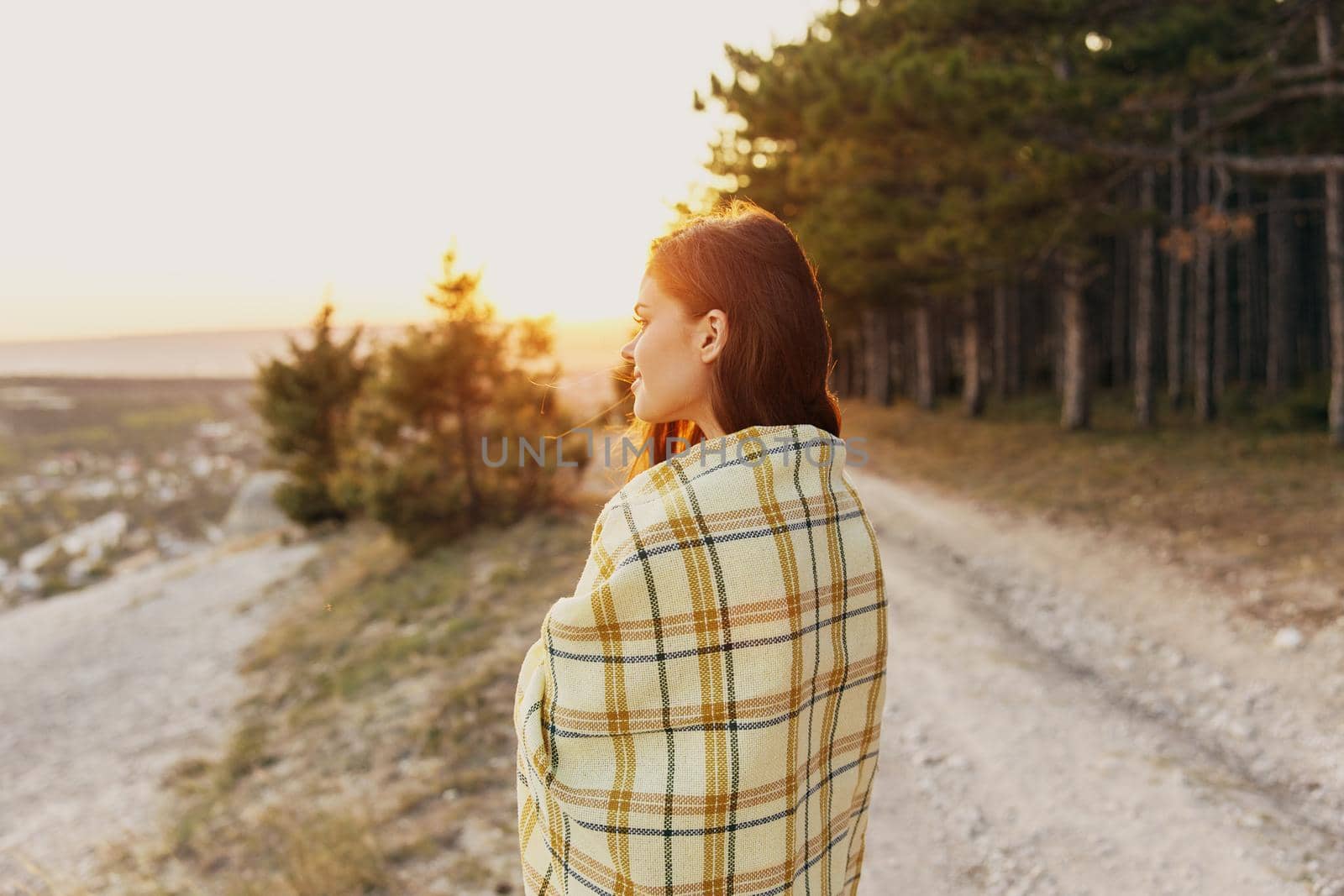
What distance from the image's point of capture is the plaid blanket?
1441 millimetres

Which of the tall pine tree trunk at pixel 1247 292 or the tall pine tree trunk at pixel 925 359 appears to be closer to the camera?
the tall pine tree trunk at pixel 925 359

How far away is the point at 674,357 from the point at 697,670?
1.92 feet

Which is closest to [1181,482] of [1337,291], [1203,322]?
[1337,291]

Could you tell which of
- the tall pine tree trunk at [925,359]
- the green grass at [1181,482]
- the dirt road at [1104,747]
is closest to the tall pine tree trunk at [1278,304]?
the green grass at [1181,482]

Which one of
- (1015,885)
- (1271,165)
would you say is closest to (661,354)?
(1015,885)

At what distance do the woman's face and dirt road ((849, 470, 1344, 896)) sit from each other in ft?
10.6

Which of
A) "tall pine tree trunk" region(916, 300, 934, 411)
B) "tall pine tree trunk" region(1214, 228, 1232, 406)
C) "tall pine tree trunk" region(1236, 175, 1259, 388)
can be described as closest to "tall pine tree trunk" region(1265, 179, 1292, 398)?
"tall pine tree trunk" region(1214, 228, 1232, 406)

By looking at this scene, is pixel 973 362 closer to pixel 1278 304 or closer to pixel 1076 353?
pixel 1076 353

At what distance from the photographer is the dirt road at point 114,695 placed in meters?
7.61

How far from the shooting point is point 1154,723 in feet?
16.9

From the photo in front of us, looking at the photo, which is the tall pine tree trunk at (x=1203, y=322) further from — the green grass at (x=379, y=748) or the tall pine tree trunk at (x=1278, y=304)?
the green grass at (x=379, y=748)

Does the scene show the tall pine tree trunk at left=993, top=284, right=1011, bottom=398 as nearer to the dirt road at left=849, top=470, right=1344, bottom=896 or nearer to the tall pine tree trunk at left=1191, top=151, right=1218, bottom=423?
the tall pine tree trunk at left=1191, top=151, right=1218, bottom=423

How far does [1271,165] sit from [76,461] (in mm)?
67266

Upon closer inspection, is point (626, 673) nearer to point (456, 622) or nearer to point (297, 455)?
point (456, 622)
